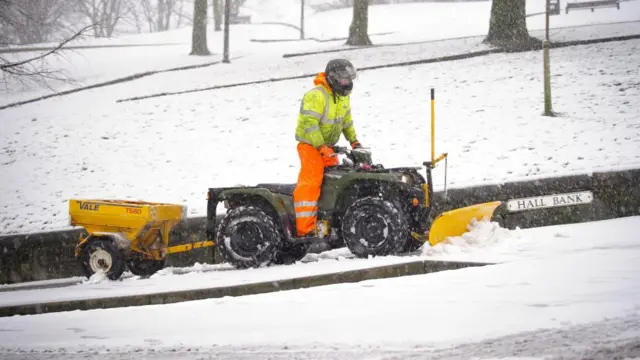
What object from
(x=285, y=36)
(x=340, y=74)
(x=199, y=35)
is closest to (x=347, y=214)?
(x=340, y=74)

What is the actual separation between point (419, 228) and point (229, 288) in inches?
97.5

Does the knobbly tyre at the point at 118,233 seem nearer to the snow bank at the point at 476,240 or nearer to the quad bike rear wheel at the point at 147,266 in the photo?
the quad bike rear wheel at the point at 147,266

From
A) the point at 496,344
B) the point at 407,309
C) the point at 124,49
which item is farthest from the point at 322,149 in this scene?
the point at 124,49

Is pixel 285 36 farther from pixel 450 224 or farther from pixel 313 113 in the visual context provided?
pixel 450 224

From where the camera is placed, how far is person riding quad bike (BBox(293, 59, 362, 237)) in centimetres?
836

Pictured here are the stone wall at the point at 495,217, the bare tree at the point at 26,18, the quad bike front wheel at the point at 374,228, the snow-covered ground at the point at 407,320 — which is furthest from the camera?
the bare tree at the point at 26,18

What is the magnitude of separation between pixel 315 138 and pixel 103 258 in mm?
3023

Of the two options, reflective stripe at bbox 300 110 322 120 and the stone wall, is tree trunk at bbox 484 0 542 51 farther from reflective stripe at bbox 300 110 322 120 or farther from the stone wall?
reflective stripe at bbox 300 110 322 120

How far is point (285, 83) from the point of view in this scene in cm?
A: 1852

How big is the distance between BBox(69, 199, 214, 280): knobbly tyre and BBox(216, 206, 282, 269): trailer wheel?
40cm

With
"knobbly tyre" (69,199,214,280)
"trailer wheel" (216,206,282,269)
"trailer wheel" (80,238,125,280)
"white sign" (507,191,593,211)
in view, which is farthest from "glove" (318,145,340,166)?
"trailer wheel" (80,238,125,280)

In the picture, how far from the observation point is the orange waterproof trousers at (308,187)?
8359mm

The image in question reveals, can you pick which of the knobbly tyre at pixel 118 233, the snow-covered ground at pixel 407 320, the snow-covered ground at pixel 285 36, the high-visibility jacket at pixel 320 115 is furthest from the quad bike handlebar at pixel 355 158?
the snow-covered ground at pixel 285 36

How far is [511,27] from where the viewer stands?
18609mm
